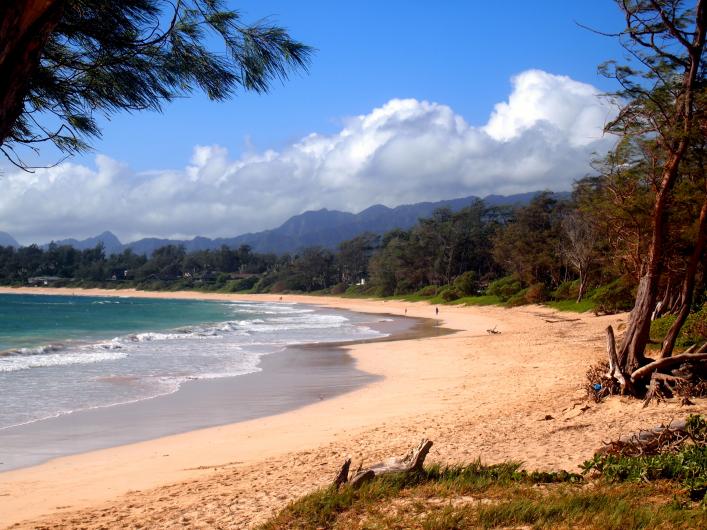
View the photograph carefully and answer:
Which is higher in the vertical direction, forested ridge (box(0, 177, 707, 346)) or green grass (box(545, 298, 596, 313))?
forested ridge (box(0, 177, 707, 346))

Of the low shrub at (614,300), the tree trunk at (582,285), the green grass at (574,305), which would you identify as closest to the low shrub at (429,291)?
the green grass at (574,305)

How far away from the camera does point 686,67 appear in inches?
353

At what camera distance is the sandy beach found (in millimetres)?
6027

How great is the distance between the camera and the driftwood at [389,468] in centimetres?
523

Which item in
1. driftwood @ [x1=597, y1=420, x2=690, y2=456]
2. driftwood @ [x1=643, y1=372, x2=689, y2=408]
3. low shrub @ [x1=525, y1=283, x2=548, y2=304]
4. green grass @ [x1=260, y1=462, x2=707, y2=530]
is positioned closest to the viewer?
green grass @ [x1=260, y1=462, x2=707, y2=530]

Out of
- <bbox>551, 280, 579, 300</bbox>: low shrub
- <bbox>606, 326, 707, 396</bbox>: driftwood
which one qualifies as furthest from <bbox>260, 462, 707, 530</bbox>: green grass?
<bbox>551, 280, 579, 300</bbox>: low shrub

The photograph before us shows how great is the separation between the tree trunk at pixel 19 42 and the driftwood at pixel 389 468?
3.71 m

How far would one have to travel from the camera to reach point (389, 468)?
543cm

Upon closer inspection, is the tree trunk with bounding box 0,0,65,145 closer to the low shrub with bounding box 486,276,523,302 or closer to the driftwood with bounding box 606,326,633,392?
the driftwood with bounding box 606,326,633,392

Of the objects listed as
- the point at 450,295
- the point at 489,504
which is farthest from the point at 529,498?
the point at 450,295

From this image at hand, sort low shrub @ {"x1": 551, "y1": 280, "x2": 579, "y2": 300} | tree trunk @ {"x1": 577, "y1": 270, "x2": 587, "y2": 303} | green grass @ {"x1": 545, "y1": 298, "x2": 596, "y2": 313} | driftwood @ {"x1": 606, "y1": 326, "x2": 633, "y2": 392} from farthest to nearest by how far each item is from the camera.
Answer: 1. low shrub @ {"x1": 551, "y1": 280, "x2": 579, "y2": 300}
2. tree trunk @ {"x1": 577, "y1": 270, "x2": 587, "y2": 303}
3. green grass @ {"x1": 545, "y1": 298, "x2": 596, "y2": 313}
4. driftwood @ {"x1": 606, "y1": 326, "x2": 633, "y2": 392}

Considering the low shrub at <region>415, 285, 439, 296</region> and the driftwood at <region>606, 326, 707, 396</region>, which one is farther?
the low shrub at <region>415, 285, 439, 296</region>

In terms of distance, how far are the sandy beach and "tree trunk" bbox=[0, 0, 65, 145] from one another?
365 cm

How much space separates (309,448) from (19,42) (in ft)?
22.6
